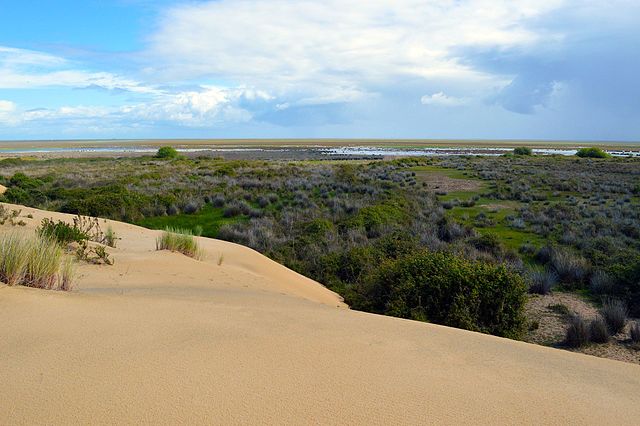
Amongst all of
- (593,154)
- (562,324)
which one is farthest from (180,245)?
(593,154)

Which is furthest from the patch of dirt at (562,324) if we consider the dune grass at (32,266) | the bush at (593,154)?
the bush at (593,154)

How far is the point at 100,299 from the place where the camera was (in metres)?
6.17

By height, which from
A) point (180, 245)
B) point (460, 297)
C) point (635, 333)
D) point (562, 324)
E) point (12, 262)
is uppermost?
point (12, 262)

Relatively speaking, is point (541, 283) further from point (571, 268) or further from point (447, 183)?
point (447, 183)

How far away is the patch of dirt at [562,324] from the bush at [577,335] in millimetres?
113

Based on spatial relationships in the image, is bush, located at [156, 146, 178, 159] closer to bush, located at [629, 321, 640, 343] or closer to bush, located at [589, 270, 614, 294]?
bush, located at [589, 270, 614, 294]

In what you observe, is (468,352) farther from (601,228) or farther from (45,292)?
(601,228)

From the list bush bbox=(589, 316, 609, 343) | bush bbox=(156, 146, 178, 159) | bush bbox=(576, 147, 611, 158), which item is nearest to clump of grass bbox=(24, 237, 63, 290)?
bush bbox=(589, 316, 609, 343)

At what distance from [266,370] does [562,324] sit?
7504 millimetres

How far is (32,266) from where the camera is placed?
635 cm

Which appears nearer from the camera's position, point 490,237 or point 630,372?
point 630,372

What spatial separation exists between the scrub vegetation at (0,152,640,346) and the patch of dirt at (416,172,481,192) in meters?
0.20

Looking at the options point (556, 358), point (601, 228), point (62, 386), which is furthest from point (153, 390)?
point (601, 228)

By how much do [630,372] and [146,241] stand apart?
38.2 ft
